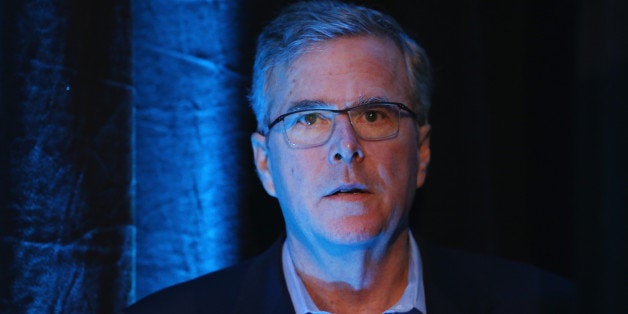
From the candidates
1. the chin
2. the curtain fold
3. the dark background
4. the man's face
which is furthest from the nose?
the curtain fold

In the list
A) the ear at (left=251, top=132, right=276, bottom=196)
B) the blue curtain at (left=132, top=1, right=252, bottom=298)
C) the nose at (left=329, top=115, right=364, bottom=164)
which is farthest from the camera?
the blue curtain at (left=132, top=1, right=252, bottom=298)

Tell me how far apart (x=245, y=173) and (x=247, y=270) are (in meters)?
0.45

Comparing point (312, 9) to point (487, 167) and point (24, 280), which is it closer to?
point (487, 167)

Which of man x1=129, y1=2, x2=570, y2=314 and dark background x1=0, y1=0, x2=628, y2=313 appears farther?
dark background x1=0, y1=0, x2=628, y2=313

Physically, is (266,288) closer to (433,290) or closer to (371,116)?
(433,290)

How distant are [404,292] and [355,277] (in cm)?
16

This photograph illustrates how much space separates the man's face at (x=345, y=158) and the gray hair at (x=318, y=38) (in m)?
0.03

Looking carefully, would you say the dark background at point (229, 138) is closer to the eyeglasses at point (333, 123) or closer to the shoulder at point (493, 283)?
the shoulder at point (493, 283)

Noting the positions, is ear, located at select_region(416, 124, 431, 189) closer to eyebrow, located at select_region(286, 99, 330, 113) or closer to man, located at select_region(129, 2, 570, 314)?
man, located at select_region(129, 2, 570, 314)

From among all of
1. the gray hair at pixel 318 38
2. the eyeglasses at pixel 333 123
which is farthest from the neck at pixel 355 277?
the gray hair at pixel 318 38

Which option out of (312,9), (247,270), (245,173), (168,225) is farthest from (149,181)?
(312,9)

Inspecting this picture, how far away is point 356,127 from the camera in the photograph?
1.87 m

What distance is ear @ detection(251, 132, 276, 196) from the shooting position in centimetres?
206

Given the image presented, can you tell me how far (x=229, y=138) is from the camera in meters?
2.33
